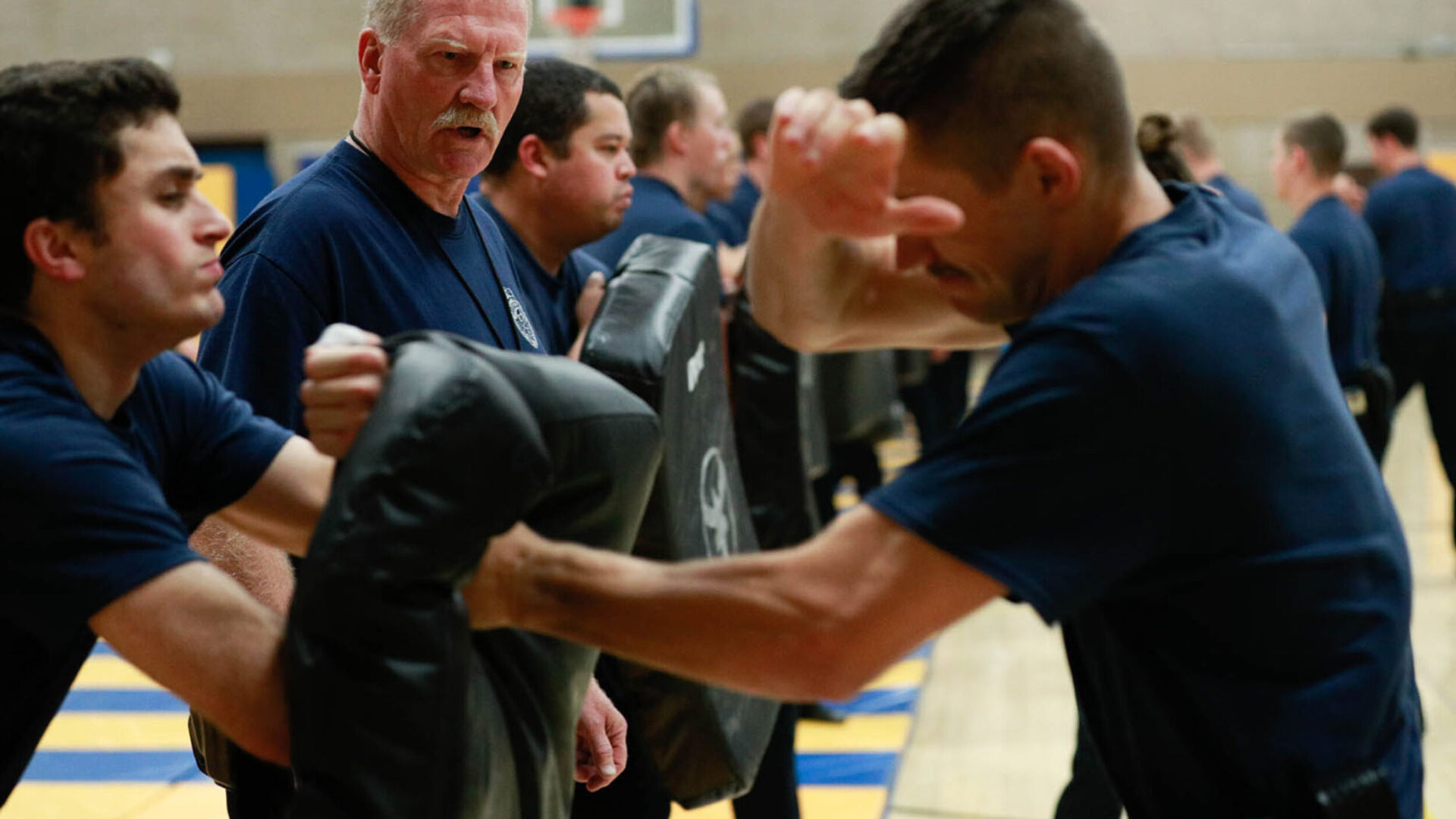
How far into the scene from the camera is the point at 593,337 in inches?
89.1

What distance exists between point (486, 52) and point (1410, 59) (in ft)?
43.2

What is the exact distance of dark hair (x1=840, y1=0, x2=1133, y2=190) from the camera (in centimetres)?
157

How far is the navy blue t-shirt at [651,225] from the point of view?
4.11m

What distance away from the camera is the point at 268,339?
7.51ft

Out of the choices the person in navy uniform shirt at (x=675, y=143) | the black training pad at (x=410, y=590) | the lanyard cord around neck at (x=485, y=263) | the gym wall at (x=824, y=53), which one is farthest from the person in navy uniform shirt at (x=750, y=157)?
the gym wall at (x=824, y=53)

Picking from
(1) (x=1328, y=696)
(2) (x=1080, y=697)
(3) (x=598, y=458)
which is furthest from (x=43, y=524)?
(1) (x=1328, y=696)

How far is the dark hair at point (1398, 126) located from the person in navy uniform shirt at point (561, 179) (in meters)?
5.87

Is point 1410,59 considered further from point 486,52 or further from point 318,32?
point 486,52

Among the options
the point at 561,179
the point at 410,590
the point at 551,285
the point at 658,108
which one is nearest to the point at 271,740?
the point at 410,590

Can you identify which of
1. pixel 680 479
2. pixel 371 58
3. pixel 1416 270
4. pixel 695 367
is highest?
pixel 371 58

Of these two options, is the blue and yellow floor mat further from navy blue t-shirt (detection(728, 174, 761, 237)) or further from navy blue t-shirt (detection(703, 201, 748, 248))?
navy blue t-shirt (detection(728, 174, 761, 237))

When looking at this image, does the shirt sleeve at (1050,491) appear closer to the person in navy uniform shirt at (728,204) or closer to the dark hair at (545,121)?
the dark hair at (545,121)

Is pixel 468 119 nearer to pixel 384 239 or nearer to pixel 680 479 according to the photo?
pixel 384 239

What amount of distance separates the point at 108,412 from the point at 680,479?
929 mm
